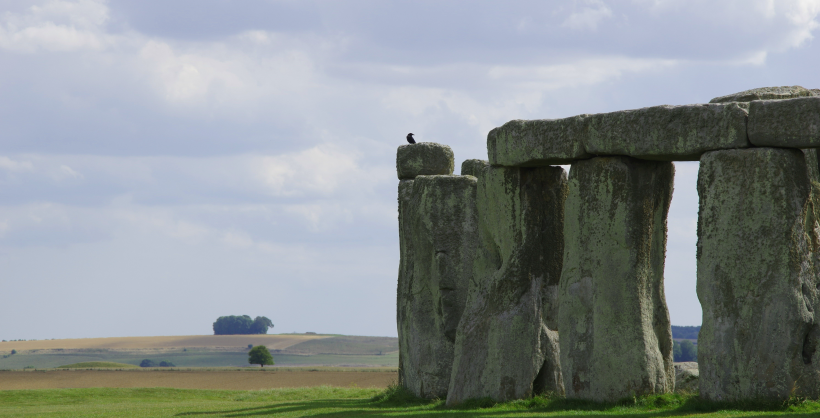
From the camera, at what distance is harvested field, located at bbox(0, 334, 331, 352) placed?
124812 millimetres

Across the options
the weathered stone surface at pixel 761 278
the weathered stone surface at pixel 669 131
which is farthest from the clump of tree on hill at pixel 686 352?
the weathered stone surface at pixel 761 278

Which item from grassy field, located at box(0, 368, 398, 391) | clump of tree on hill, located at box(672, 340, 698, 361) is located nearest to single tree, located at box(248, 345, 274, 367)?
grassy field, located at box(0, 368, 398, 391)

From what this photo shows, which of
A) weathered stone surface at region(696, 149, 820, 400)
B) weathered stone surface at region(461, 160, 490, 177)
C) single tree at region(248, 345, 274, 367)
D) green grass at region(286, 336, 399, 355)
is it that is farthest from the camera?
green grass at region(286, 336, 399, 355)

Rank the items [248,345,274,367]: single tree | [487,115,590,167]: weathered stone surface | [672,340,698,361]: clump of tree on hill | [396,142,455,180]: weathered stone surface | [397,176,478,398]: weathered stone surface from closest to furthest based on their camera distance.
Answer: [487,115,590,167]: weathered stone surface → [397,176,478,398]: weathered stone surface → [396,142,455,180]: weathered stone surface → [248,345,274,367]: single tree → [672,340,698,361]: clump of tree on hill

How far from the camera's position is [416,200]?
80.7 feet

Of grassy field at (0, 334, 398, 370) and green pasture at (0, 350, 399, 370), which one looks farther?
grassy field at (0, 334, 398, 370)

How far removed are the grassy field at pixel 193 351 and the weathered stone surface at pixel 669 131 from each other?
95.0 meters

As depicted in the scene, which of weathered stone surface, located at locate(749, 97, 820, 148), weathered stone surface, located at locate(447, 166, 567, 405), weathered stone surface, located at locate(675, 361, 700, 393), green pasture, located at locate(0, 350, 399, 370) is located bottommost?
green pasture, located at locate(0, 350, 399, 370)

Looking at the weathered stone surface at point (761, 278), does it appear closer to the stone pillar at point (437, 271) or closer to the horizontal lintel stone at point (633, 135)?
the horizontal lintel stone at point (633, 135)

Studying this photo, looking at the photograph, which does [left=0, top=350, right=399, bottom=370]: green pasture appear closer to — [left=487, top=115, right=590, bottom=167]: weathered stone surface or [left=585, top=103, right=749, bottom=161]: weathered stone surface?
[left=487, top=115, right=590, bottom=167]: weathered stone surface

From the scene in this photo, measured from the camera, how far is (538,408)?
61.6 feet

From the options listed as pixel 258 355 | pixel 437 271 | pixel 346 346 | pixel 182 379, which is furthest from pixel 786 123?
pixel 346 346

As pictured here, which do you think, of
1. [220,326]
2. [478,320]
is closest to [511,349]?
[478,320]

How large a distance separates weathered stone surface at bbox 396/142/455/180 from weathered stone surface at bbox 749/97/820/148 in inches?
441
